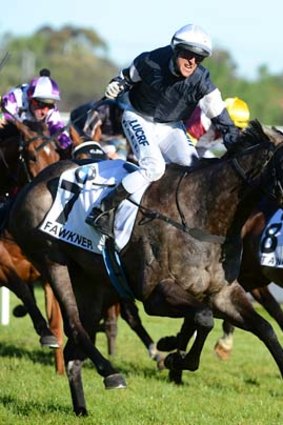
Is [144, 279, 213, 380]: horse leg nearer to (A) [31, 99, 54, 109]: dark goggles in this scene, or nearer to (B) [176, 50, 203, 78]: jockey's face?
(B) [176, 50, 203, 78]: jockey's face

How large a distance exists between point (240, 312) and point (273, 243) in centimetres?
179

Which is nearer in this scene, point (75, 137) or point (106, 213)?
point (106, 213)

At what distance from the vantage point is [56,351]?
31.4 feet

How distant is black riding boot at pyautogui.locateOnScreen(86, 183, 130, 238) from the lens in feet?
24.1

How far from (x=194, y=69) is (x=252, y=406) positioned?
7.59 ft

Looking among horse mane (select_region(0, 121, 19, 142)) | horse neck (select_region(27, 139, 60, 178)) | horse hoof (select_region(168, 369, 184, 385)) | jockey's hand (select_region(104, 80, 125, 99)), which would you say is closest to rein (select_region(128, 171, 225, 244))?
jockey's hand (select_region(104, 80, 125, 99))

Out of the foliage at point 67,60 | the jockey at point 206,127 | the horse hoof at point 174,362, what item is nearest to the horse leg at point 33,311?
the horse hoof at point 174,362

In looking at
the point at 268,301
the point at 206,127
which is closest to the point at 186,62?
the point at 268,301

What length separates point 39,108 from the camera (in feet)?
35.4

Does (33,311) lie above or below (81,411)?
above

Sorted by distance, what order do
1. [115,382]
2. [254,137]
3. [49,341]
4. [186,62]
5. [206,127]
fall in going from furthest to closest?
1. [206,127]
2. [49,341]
3. [186,62]
4. [254,137]
5. [115,382]

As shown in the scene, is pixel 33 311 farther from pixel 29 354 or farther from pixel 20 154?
pixel 29 354

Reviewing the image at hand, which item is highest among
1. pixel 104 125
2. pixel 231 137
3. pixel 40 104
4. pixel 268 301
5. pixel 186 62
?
pixel 186 62

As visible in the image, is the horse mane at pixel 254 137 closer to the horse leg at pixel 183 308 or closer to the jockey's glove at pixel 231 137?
the jockey's glove at pixel 231 137
